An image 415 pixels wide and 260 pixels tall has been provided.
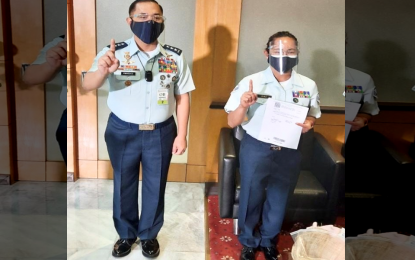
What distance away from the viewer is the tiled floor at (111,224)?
47.5 inches

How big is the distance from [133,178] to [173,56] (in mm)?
394

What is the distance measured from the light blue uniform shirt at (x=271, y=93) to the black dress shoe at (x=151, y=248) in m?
0.48

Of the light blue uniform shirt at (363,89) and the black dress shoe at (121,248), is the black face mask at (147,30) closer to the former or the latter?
the light blue uniform shirt at (363,89)

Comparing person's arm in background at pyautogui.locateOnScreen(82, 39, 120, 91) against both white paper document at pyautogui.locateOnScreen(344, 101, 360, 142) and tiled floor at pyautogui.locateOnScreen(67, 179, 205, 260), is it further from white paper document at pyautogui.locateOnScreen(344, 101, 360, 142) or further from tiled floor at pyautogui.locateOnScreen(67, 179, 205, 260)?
white paper document at pyautogui.locateOnScreen(344, 101, 360, 142)

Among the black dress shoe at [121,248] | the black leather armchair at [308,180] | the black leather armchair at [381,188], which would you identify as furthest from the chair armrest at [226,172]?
the black leather armchair at [381,188]

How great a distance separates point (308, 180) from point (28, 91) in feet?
2.64

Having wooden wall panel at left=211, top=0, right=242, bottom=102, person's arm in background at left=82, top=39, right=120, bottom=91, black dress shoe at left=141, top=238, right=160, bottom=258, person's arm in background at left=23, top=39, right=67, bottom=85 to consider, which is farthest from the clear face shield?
black dress shoe at left=141, top=238, right=160, bottom=258

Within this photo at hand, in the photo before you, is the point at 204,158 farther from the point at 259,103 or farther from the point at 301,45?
the point at 301,45

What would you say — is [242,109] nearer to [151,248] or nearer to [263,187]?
[263,187]

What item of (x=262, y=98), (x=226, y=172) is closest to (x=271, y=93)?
(x=262, y=98)

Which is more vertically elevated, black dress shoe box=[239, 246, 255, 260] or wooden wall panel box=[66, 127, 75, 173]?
wooden wall panel box=[66, 127, 75, 173]

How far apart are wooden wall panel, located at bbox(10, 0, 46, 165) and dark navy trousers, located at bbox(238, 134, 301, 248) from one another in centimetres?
56

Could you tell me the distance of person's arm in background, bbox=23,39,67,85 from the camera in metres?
0.79

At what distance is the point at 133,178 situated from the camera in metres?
1.19
